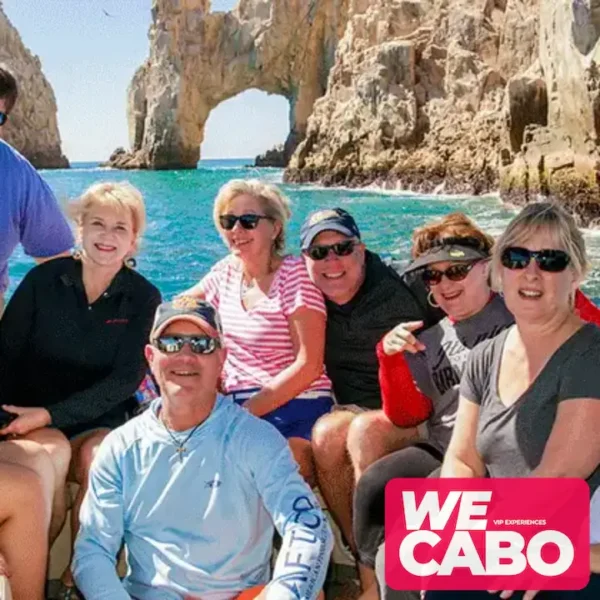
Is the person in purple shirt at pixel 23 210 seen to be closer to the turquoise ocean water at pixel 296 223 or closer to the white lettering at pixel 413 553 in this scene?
the white lettering at pixel 413 553

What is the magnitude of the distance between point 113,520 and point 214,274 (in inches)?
50.5

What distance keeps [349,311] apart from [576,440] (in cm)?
113

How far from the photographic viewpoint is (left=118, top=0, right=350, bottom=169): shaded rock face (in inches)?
2282

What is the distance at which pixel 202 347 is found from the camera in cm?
206

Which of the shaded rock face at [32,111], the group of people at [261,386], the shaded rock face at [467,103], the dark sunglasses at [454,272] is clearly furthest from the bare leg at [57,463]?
the shaded rock face at [32,111]

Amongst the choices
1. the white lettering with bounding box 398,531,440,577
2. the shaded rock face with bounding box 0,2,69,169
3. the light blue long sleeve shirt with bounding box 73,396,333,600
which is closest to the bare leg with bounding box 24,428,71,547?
the light blue long sleeve shirt with bounding box 73,396,333,600

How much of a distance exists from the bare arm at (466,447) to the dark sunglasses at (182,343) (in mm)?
703

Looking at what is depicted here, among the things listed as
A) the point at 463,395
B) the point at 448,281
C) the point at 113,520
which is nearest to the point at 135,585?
the point at 113,520

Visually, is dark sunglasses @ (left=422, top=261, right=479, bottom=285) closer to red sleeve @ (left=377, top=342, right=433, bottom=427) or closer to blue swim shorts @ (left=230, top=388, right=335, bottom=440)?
red sleeve @ (left=377, top=342, right=433, bottom=427)

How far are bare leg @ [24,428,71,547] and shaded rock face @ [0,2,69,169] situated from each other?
69419 mm

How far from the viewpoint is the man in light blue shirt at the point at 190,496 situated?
197 centimetres

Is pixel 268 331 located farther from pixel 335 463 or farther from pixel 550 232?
pixel 550 232

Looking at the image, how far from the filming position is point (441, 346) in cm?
254

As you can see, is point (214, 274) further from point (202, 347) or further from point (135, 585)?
point (135, 585)
